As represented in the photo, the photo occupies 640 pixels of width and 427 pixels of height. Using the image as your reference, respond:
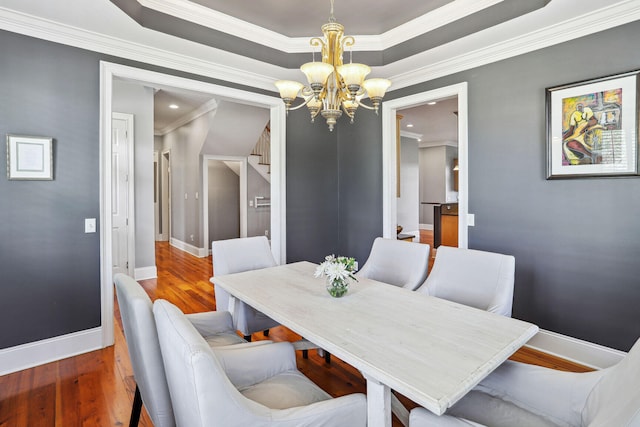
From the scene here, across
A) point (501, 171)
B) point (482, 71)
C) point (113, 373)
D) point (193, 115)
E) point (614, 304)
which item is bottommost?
point (113, 373)

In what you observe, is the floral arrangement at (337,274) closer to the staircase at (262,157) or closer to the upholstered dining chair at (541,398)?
the upholstered dining chair at (541,398)

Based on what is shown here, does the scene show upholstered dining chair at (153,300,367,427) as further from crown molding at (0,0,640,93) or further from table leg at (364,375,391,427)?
crown molding at (0,0,640,93)

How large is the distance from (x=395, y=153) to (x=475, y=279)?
2.15 m

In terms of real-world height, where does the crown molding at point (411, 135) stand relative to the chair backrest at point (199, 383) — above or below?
above

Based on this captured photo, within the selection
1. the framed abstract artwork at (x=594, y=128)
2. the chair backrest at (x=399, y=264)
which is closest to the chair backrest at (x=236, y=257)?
the chair backrest at (x=399, y=264)

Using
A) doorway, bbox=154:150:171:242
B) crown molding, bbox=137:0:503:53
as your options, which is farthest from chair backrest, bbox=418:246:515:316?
doorway, bbox=154:150:171:242

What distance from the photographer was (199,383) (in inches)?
36.1

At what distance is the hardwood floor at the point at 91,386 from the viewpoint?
6.38ft

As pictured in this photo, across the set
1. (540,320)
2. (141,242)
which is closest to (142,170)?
(141,242)

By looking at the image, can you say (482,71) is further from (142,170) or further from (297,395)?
(142,170)

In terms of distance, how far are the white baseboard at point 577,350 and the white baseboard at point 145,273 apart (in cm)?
486

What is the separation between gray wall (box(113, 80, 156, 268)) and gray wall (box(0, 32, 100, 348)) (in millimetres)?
2253

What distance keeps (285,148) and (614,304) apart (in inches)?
131

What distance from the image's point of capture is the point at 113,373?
244 centimetres
